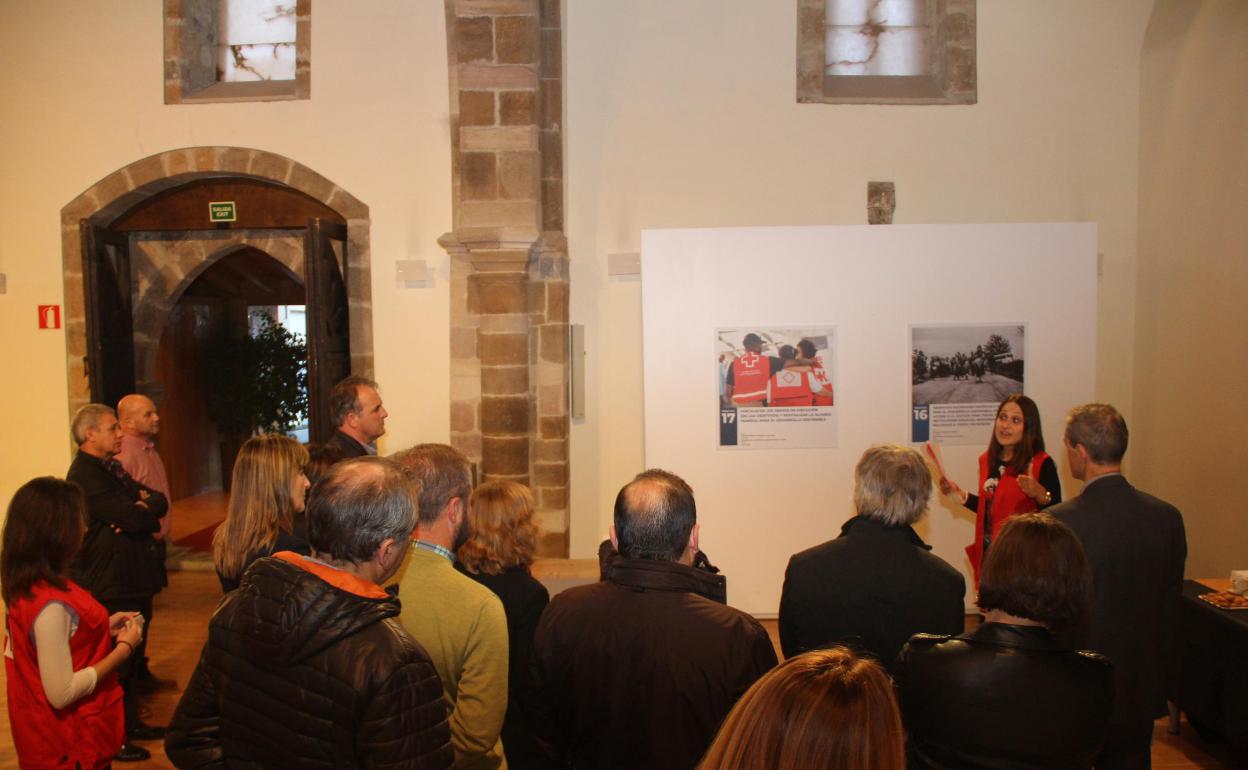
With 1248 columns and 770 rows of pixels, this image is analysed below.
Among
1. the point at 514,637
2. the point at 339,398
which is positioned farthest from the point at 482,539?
the point at 339,398

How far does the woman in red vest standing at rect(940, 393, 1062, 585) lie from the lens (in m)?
4.11

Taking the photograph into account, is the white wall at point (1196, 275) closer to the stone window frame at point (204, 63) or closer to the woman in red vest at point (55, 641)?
the woman in red vest at point (55, 641)

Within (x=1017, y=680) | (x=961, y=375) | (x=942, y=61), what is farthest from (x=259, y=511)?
(x=942, y=61)

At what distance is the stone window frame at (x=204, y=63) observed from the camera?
6.50 meters

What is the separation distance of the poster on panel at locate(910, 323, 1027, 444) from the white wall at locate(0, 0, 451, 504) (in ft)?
10.5

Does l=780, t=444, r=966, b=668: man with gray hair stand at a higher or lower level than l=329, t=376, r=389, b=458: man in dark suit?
lower

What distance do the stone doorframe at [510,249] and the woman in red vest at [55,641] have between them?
129 inches

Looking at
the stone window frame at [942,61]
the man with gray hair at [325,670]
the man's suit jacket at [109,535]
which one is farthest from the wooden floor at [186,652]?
the stone window frame at [942,61]

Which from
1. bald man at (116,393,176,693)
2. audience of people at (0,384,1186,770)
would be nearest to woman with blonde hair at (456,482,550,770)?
audience of people at (0,384,1186,770)

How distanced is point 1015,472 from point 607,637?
2906 mm

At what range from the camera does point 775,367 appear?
553 cm

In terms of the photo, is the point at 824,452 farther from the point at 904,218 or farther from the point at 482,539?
the point at 482,539

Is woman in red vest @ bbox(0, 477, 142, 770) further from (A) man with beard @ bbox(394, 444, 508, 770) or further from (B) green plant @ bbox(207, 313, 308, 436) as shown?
(B) green plant @ bbox(207, 313, 308, 436)

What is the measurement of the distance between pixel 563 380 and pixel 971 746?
15.2ft
